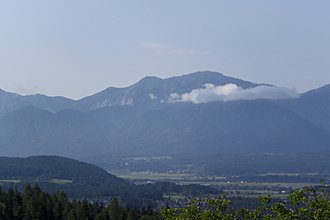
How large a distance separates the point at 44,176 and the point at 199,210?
182 metres

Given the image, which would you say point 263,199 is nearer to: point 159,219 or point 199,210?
point 199,210

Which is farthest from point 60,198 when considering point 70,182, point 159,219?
point 70,182

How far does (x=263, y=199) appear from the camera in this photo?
64.5ft

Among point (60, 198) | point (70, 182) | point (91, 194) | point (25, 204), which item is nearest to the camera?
point (25, 204)

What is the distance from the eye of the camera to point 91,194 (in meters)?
161

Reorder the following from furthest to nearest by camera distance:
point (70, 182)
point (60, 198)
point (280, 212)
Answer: point (70, 182) < point (60, 198) < point (280, 212)

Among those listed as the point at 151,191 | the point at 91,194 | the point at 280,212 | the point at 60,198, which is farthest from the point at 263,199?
the point at 151,191

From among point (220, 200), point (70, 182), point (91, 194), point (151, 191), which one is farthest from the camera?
point (70, 182)

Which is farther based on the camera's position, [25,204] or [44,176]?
[44,176]

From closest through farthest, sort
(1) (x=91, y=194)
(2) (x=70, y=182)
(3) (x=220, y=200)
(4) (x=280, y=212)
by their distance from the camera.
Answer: (4) (x=280, y=212)
(3) (x=220, y=200)
(1) (x=91, y=194)
(2) (x=70, y=182)

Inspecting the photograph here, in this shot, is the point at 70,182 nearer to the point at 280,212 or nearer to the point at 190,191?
the point at 190,191

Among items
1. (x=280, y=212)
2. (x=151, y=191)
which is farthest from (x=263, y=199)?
(x=151, y=191)

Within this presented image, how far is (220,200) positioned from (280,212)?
2263 millimetres

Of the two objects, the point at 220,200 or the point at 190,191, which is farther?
the point at 190,191
